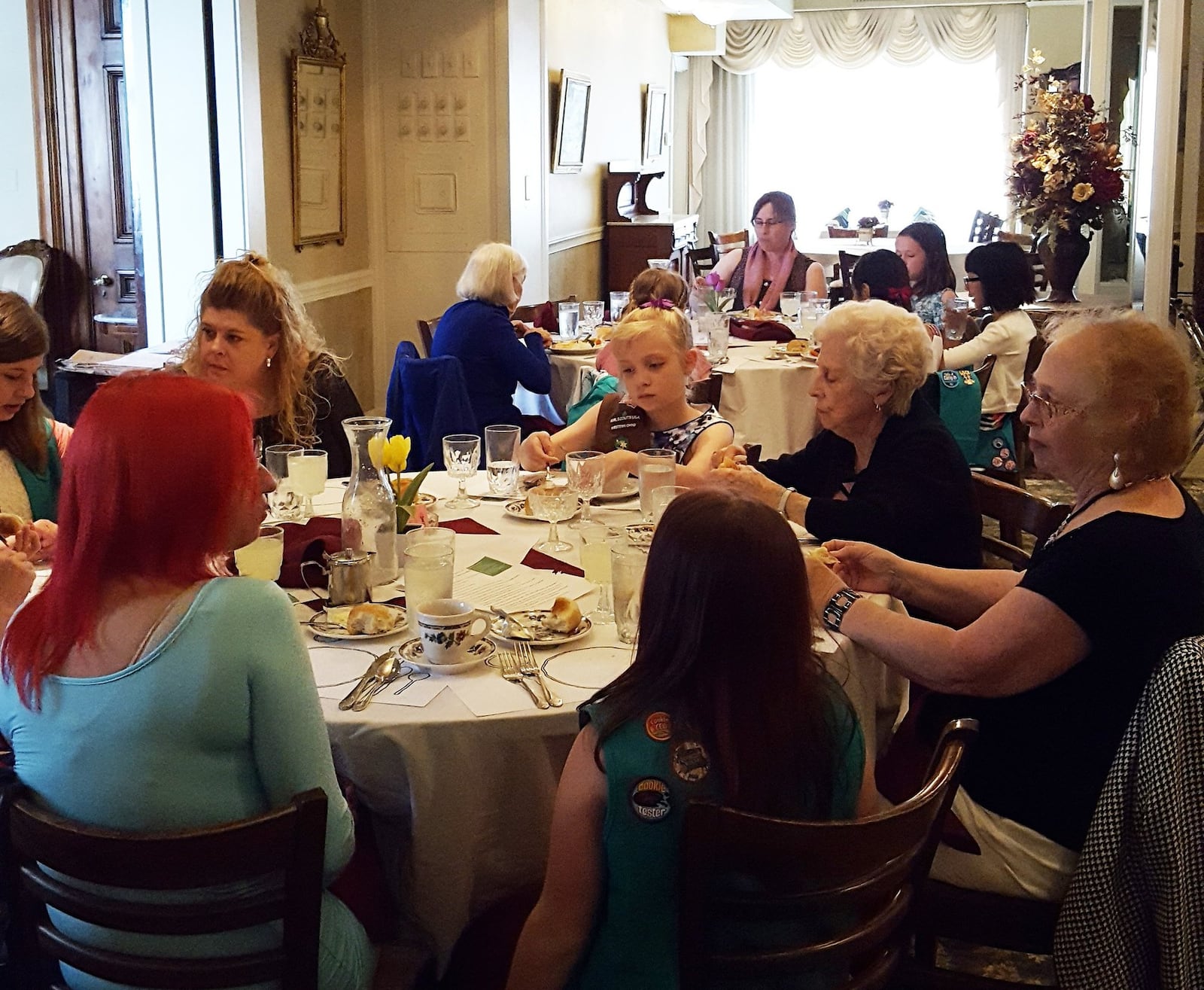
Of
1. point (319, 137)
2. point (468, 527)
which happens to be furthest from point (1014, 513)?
point (319, 137)

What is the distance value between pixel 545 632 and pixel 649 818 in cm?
71

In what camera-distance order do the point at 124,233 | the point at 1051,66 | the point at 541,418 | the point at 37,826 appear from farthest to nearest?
the point at 1051,66, the point at 124,233, the point at 541,418, the point at 37,826

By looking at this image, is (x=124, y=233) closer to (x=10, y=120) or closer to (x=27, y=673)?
(x=10, y=120)

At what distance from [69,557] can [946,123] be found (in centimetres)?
1363

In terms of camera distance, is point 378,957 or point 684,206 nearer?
point 378,957

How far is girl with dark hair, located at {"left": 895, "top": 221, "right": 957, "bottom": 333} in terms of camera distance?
600 cm

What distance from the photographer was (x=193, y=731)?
1.41 meters

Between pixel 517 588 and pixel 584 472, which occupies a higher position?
pixel 584 472

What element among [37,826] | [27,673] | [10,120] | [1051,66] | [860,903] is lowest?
[860,903]

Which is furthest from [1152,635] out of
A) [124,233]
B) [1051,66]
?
[1051,66]

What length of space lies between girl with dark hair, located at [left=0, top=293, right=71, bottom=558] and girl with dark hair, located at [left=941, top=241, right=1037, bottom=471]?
11.9 ft

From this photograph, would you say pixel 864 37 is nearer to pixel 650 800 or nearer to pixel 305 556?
pixel 305 556

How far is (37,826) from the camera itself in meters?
1.34

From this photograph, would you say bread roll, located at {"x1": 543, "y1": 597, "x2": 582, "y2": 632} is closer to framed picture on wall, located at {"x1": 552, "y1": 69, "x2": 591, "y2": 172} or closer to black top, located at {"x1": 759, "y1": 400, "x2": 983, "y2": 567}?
black top, located at {"x1": 759, "y1": 400, "x2": 983, "y2": 567}
